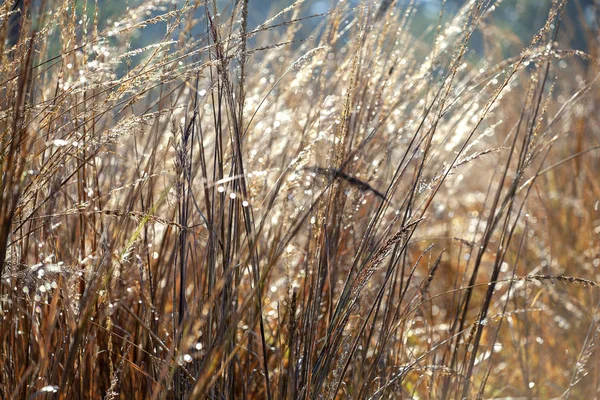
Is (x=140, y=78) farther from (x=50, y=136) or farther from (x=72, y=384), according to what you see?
(x=72, y=384)

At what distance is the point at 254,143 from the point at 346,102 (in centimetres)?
72

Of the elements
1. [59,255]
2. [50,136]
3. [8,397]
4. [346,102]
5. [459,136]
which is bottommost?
[8,397]

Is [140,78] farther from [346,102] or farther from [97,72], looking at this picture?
[346,102]

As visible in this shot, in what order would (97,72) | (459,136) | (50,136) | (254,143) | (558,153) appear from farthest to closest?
1. (558,153)
2. (459,136)
3. (254,143)
4. (50,136)
5. (97,72)

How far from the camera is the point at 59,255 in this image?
161cm

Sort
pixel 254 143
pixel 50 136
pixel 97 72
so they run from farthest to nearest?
pixel 254 143 → pixel 50 136 → pixel 97 72

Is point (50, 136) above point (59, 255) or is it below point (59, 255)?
above

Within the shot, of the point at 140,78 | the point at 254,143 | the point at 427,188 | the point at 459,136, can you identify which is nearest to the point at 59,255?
the point at 140,78

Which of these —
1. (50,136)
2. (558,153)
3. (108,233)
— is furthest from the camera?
(558,153)

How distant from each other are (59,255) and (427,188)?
858mm

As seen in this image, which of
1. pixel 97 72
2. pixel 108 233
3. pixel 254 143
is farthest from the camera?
pixel 254 143

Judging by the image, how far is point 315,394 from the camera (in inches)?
48.2

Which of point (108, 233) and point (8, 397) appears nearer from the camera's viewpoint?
point (8, 397)

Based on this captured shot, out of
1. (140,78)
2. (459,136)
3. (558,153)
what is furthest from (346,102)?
(558,153)
